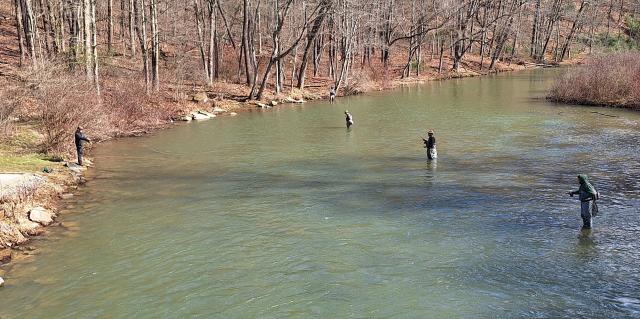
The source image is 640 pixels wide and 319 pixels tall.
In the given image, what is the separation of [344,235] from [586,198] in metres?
6.32

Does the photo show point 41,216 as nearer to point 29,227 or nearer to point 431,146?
point 29,227

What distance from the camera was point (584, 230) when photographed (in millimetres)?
13773

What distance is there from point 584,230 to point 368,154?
11.8 meters

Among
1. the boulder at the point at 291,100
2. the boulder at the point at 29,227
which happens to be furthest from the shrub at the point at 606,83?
the boulder at the point at 29,227

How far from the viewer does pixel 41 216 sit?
15266 mm

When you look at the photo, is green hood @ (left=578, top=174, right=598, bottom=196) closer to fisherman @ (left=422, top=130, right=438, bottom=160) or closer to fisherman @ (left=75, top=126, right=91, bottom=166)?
fisherman @ (left=422, top=130, right=438, bottom=160)

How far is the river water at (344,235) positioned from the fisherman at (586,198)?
52cm

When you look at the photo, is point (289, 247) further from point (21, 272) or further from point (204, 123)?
point (204, 123)

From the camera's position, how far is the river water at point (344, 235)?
411 inches

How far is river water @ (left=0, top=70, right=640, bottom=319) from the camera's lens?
10.4m

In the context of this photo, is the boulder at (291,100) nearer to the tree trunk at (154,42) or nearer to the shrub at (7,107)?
the tree trunk at (154,42)

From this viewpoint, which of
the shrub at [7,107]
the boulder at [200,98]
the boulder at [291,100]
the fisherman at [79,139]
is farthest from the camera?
the boulder at [291,100]

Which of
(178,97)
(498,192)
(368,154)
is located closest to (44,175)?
(368,154)

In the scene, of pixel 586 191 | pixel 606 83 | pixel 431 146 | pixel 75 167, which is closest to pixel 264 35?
pixel 606 83
